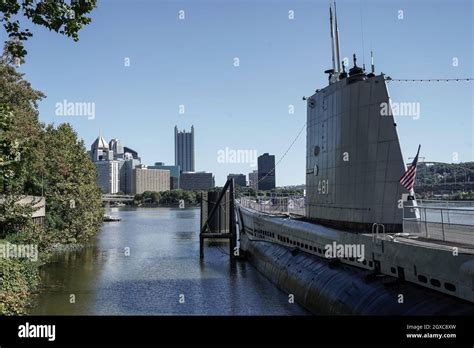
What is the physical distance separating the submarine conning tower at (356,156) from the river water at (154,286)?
480 centimetres

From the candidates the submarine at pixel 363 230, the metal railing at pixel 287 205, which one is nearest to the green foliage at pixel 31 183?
the submarine at pixel 363 230

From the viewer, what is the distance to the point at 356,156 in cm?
1853

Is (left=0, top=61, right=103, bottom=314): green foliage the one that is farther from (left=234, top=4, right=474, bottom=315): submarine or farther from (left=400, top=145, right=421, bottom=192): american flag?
(left=400, top=145, right=421, bottom=192): american flag

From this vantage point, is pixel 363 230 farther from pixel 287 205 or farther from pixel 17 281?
pixel 287 205

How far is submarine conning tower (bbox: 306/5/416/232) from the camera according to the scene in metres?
17.1

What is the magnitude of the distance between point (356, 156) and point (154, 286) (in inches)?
566

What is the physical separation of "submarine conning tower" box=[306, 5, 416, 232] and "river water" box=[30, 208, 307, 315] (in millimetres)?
4801

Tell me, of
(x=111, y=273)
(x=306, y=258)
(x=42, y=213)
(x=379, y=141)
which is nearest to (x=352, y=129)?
(x=379, y=141)

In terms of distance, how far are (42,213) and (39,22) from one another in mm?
28996

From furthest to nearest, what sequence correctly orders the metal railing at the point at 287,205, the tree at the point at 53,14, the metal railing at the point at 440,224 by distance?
the metal railing at the point at 287,205 < the metal railing at the point at 440,224 < the tree at the point at 53,14

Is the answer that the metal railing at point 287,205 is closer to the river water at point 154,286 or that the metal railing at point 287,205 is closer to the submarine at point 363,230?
the river water at point 154,286

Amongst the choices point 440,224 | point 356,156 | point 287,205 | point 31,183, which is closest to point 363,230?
point 356,156

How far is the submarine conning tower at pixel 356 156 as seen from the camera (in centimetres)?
1708

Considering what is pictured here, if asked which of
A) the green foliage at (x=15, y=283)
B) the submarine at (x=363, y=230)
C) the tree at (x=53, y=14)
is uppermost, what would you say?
the tree at (x=53, y=14)
